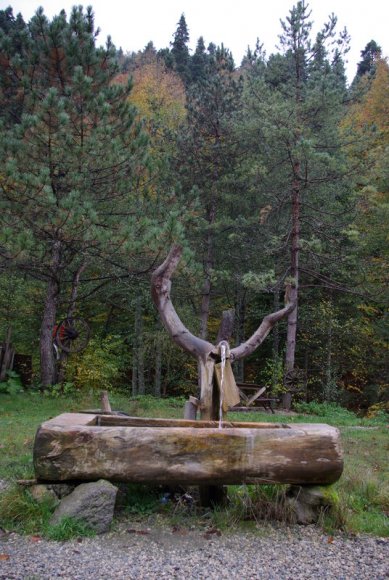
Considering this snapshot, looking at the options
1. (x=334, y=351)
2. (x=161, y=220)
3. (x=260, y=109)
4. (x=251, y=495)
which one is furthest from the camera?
(x=334, y=351)

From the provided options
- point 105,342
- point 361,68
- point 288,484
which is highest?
point 361,68

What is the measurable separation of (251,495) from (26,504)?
1.99 metres

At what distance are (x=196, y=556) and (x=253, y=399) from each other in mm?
9129

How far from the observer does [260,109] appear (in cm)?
1423

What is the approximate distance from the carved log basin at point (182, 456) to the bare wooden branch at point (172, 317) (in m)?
1.20

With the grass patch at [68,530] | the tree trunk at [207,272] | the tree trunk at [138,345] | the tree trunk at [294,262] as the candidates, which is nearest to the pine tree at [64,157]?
the tree trunk at [138,345]

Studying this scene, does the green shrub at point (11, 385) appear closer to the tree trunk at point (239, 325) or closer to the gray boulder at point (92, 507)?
the tree trunk at point (239, 325)

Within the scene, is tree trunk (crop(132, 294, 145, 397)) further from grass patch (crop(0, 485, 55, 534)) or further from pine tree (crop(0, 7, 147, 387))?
grass patch (crop(0, 485, 55, 534))

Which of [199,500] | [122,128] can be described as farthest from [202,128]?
[199,500]

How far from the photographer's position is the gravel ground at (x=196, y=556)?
3.54 metres

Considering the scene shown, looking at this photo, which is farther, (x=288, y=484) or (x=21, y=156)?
(x=21, y=156)

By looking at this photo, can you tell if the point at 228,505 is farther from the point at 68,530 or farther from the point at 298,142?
the point at 298,142

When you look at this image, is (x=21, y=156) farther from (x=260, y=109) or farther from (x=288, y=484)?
(x=288, y=484)

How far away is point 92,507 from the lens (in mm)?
4230
